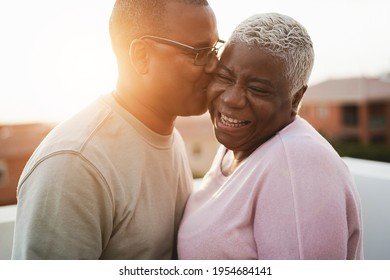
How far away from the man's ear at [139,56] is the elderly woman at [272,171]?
0.33 meters

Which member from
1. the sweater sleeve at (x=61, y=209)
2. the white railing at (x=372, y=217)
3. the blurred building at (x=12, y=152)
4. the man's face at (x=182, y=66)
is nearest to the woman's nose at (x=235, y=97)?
the man's face at (x=182, y=66)

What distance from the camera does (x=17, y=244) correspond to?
5.55 ft

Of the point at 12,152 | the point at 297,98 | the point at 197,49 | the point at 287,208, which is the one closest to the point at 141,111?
the point at 197,49

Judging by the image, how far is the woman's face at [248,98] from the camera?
5.26 feet

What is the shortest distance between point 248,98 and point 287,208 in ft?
1.46

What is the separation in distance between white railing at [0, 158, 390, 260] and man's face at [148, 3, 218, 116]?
42.9 inches

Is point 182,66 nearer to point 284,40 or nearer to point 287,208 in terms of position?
point 284,40

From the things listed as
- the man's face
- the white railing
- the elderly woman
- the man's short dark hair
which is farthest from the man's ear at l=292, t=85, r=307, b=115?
the white railing

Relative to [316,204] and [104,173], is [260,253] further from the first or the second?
[104,173]

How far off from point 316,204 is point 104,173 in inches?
30.2

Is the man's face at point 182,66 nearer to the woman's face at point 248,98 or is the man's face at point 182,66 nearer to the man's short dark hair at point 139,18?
the man's short dark hair at point 139,18

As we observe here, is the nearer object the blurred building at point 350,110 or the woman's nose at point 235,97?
the woman's nose at point 235,97

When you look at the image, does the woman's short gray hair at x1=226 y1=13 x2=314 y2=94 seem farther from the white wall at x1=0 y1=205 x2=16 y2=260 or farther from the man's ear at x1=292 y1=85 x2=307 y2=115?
the white wall at x1=0 y1=205 x2=16 y2=260
